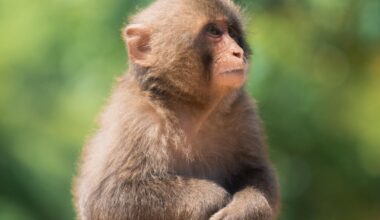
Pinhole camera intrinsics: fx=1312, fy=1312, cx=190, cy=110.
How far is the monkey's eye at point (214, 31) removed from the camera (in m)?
8.37

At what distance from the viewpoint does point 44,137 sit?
562 inches

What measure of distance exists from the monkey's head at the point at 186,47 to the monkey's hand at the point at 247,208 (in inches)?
26.5

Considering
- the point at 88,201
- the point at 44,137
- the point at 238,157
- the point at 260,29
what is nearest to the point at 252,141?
the point at 238,157

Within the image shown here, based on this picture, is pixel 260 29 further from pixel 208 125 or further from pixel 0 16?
pixel 208 125

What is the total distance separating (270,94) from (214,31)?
5.28 metres

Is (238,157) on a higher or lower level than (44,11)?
higher

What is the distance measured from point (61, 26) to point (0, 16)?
782 millimetres

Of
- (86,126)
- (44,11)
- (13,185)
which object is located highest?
(44,11)

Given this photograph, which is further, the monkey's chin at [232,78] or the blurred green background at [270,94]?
the blurred green background at [270,94]

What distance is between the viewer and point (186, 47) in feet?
27.7

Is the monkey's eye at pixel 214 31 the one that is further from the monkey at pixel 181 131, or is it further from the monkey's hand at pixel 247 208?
the monkey's hand at pixel 247 208

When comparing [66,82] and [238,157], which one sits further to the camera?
[66,82]

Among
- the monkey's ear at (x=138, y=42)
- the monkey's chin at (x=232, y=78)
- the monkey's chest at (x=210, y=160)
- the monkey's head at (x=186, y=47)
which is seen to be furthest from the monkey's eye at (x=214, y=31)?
the monkey's chest at (x=210, y=160)

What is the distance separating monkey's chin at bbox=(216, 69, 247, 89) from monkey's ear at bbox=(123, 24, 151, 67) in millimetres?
556
